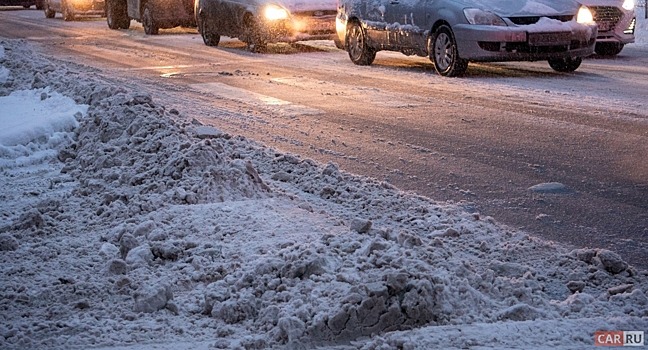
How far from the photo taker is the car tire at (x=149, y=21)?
24.4 m

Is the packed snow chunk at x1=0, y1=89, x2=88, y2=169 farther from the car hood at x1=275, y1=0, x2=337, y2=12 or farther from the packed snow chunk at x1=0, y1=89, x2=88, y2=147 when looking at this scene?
the car hood at x1=275, y1=0, x2=337, y2=12

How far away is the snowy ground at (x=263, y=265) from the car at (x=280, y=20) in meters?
11.1

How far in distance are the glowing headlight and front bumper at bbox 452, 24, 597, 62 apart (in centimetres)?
529

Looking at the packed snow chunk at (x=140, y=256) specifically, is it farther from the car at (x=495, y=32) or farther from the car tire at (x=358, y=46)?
the car tire at (x=358, y=46)

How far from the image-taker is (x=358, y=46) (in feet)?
53.4

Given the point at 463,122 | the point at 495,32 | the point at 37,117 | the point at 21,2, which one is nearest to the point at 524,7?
the point at 495,32

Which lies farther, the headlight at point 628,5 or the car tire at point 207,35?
the car tire at point 207,35

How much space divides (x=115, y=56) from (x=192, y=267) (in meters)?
14.0

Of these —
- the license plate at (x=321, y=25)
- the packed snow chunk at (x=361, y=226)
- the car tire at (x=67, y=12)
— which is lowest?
the car tire at (x=67, y=12)

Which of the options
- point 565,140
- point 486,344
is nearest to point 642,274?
point 486,344

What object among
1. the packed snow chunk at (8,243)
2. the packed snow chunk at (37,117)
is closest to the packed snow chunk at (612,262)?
the packed snow chunk at (8,243)

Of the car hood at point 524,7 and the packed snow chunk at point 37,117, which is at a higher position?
the car hood at point 524,7

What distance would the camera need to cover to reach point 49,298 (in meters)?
4.44

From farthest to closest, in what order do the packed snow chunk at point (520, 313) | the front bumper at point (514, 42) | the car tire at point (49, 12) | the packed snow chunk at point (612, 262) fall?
1. the car tire at point (49, 12)
2. the front bumper at point (514, 42)
3. the packed snow chunk at point (612, 262)
4. the packed snow chunk at point (520, 313)
